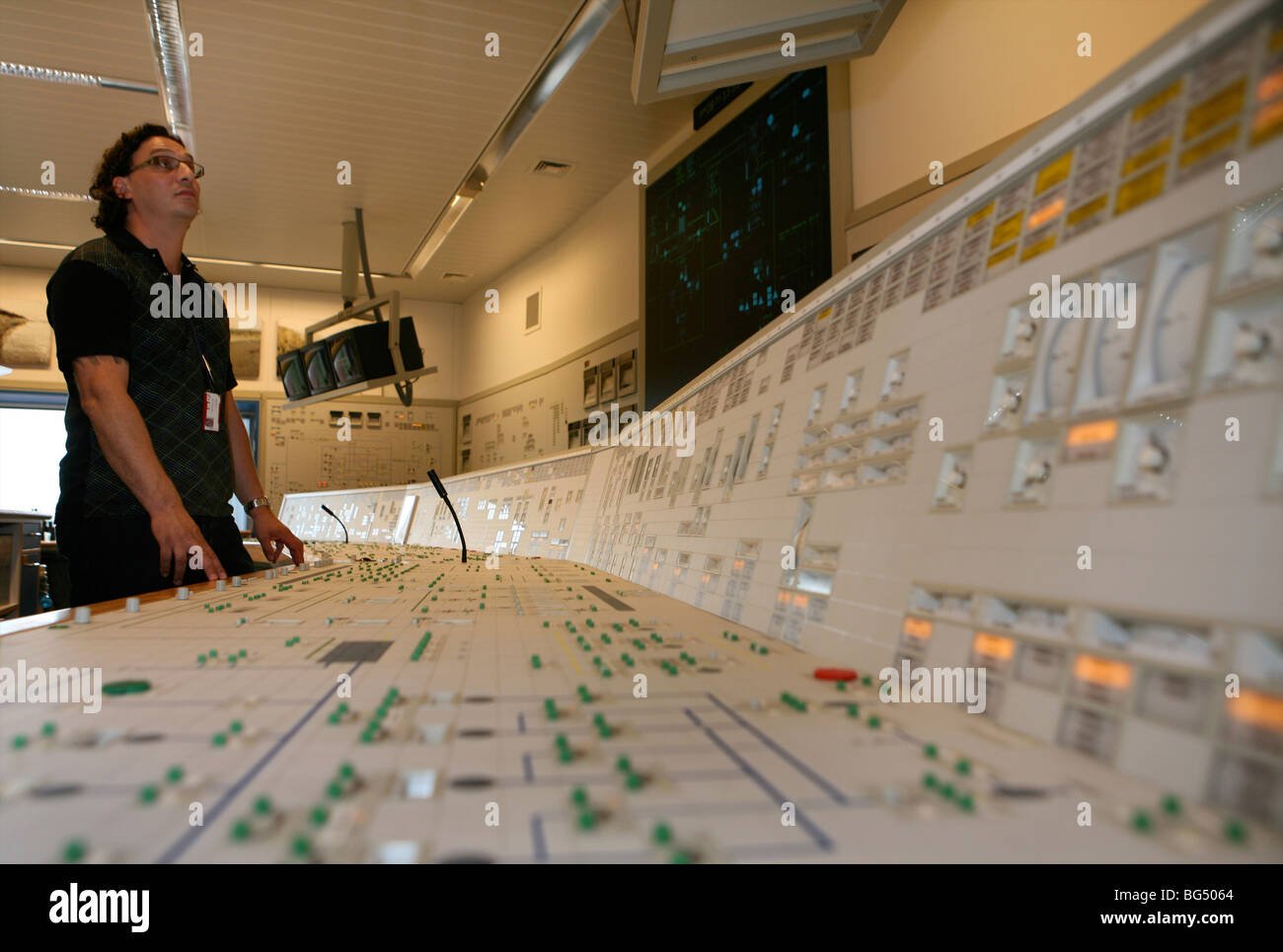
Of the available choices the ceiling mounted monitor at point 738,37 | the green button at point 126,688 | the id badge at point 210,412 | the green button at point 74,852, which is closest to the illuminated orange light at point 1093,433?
the green button at point 74,852

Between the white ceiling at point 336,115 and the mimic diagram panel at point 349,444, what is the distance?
81.8 inches

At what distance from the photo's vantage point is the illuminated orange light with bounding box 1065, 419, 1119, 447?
50 centimetres

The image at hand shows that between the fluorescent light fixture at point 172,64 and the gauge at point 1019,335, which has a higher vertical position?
the fluorescent light fixture at point 172,64

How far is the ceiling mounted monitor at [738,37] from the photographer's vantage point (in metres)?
1.62

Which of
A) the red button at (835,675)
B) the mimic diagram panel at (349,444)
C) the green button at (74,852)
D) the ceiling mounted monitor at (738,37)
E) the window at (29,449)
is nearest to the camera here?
the green button at (74,852)

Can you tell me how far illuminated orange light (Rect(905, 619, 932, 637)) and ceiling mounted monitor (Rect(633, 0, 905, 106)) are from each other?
1.42 m

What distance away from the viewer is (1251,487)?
393mm

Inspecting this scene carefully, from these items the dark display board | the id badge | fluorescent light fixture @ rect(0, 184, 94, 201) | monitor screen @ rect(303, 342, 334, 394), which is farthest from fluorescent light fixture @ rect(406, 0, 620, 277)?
the id badge

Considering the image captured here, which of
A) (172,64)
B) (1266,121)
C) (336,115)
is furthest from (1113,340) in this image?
(336,115)

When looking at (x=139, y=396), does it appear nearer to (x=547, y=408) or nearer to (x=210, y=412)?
(x=210, y=412)

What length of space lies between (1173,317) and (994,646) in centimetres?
25

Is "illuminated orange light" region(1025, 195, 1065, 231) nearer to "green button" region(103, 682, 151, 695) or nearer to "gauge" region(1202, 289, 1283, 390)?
"gauge" region(1202, 289, 1283, 390)

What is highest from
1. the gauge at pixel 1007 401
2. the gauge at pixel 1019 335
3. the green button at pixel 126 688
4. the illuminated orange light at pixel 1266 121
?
the illuminated orange light at pixel 1266 121

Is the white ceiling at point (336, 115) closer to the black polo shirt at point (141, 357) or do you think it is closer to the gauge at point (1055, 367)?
the black polo shirt at point (141, 357)
